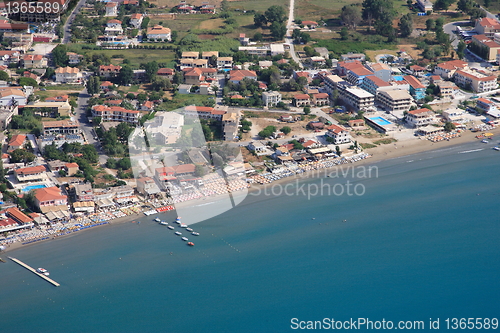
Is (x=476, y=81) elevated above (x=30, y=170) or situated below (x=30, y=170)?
above

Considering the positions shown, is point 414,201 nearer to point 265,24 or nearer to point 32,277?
point 32,277

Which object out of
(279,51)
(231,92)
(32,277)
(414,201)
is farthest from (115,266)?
(279,51)

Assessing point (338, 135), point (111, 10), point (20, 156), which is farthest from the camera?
point (111, 10)

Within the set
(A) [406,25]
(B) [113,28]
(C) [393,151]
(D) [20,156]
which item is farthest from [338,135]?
(B) [113,28]

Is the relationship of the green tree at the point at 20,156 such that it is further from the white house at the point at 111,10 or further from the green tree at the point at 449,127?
the white house at the point at 111,10

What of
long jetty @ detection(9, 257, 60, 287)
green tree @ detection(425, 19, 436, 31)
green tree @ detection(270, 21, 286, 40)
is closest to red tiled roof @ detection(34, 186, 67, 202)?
long jetty @ detection(9, 257, 60, 287)

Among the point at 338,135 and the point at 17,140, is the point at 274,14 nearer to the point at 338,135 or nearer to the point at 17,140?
the point at 338,135
